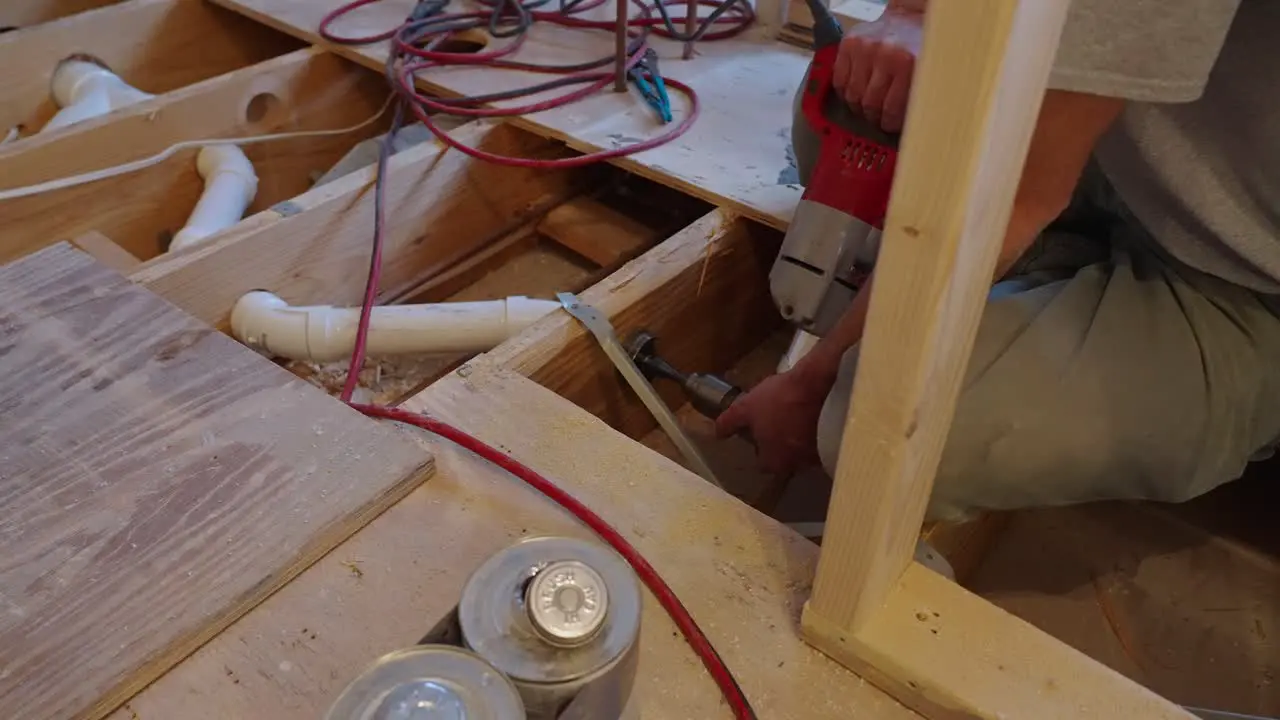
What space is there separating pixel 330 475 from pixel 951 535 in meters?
0.67

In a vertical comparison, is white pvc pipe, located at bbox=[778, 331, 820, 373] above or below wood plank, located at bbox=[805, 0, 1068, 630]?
below

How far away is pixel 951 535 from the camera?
41.4 inches

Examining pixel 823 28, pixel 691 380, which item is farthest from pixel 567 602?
pixel 823 28

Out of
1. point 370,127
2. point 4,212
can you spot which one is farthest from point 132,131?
point 370,127

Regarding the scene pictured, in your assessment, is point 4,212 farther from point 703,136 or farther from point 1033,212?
point 1033,212

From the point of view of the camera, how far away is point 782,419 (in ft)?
3.31

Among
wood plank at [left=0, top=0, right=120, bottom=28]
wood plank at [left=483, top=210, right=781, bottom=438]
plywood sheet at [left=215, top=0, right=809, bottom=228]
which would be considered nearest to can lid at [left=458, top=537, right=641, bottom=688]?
wood plank at [left=483, top=210, right=781, bottom=438]

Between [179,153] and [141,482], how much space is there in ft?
2.82

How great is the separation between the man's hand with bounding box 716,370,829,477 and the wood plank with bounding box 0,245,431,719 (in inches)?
14.5

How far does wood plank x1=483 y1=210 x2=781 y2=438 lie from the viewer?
105 centimetres

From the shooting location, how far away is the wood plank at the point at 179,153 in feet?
4.33

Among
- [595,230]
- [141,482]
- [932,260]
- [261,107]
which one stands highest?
[932,260]

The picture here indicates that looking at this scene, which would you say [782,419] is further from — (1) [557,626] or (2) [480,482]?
(1) [557,626]

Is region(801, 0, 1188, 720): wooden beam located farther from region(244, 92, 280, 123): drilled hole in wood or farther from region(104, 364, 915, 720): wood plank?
region(244, 92, 280, 123): drilled hole in wood
